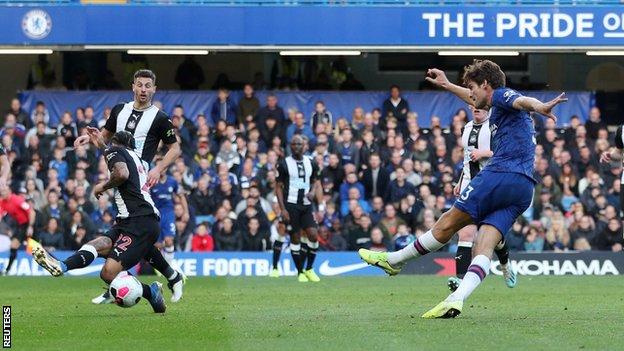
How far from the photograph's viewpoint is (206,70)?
31328 millimetres

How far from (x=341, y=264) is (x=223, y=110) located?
17.6 feet

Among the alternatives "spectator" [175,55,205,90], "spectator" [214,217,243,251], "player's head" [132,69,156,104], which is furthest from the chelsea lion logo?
"player's head" [132,69,156,104]

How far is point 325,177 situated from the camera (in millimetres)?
26438

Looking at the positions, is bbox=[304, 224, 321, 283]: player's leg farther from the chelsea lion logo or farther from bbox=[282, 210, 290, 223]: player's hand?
the chelsea lion logo

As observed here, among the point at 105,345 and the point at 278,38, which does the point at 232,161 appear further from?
the point at 105,345

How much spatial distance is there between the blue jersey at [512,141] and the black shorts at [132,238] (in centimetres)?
351

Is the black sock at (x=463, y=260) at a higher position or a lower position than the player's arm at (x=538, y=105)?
lower

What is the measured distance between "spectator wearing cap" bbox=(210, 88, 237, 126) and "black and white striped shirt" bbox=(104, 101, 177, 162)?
12.7 meters

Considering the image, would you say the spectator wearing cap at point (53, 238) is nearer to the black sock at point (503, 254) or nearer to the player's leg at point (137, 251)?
the black sock at point (503, 254)

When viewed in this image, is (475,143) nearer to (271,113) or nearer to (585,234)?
(585,234)

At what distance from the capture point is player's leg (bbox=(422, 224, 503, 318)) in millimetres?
11633

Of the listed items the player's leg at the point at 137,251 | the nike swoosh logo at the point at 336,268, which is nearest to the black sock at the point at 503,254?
the player's leg at the point at 137,251

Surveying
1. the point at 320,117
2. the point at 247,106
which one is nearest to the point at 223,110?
the point at 247,106

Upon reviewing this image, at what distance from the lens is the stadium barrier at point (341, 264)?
2422cm
